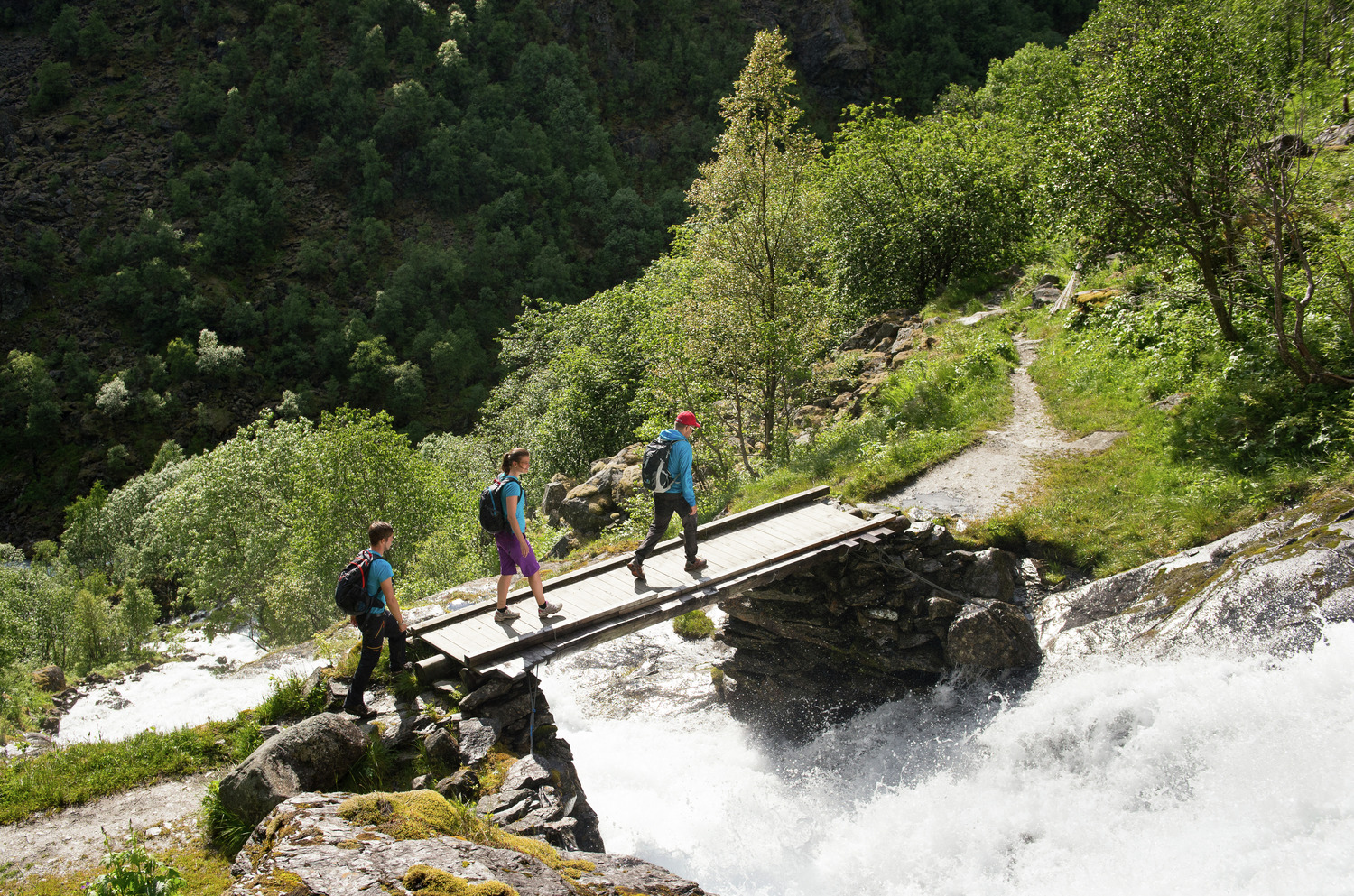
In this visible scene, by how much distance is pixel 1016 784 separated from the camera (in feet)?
33.8

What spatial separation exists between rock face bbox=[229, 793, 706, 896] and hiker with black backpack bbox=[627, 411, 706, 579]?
16.8 ft

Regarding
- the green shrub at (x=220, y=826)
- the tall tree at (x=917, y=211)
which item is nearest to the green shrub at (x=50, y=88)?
the tall tree at (x=917, y=211)

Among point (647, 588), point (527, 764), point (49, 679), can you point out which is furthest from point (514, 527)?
point (49, 679)

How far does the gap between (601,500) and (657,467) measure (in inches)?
426

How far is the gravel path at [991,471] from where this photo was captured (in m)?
14.7

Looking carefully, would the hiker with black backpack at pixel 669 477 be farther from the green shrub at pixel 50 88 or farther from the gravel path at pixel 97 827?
the green shrub at pixel 50 88

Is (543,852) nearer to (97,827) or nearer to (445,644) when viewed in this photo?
(445,644)

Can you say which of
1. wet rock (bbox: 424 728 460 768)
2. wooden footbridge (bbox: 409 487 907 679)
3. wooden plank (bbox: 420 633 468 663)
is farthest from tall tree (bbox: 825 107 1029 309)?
wet rock (bbox: 424 728 460 768)

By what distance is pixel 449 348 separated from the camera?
2650 inches

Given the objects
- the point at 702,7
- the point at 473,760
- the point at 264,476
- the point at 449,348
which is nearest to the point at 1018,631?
the point at 473,760

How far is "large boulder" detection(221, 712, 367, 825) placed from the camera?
7.78 meters

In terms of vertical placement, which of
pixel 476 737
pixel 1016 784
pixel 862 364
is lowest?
pixel 1016 784

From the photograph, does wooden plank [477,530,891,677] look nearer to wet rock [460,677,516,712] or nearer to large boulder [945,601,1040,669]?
wet rock [460,677,516,712]

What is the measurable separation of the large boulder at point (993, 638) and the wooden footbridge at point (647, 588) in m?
1.88
